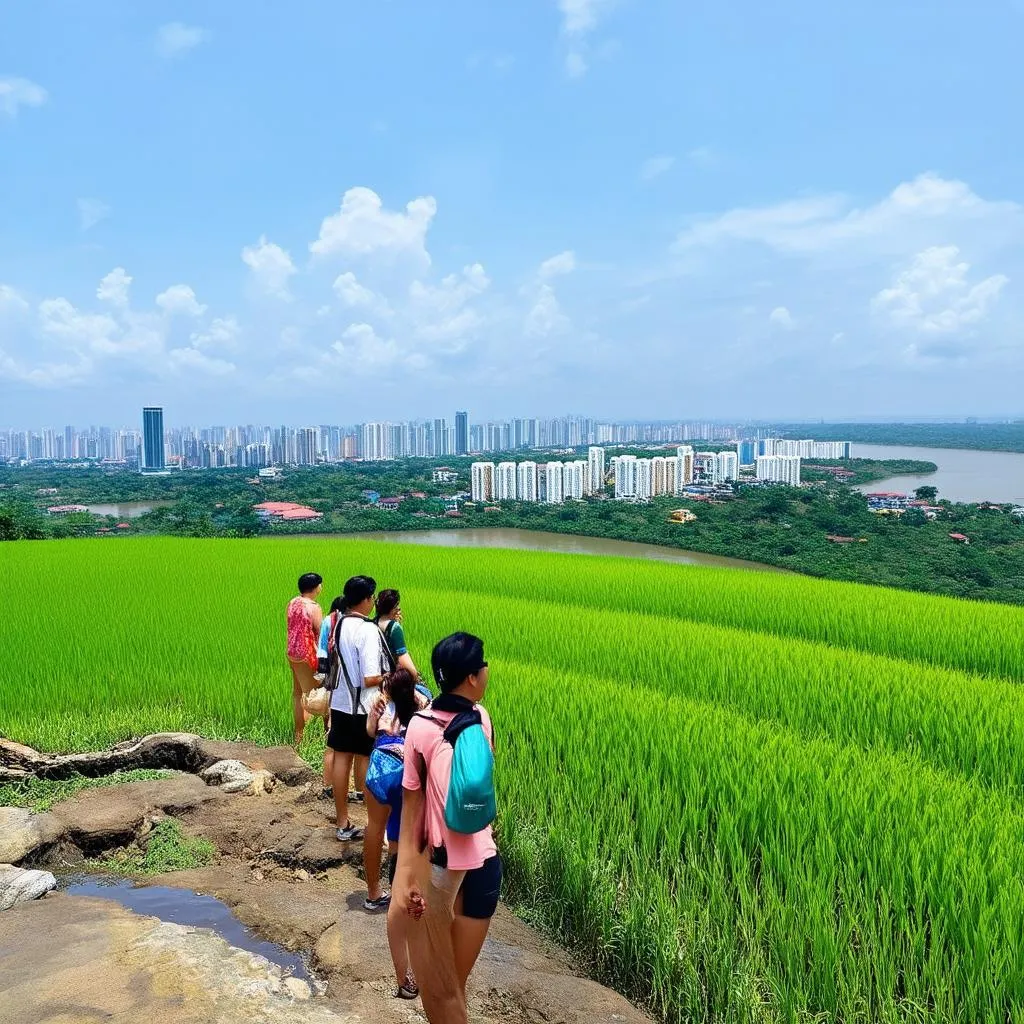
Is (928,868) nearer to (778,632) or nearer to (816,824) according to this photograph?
(816,824)

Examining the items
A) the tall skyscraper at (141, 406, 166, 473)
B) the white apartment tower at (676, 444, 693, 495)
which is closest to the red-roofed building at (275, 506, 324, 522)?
the white apartment tower at (676, 444, 693, 495)

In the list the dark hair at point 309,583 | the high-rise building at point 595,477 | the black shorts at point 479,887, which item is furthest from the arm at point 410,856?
the high-rise building at point 595,477

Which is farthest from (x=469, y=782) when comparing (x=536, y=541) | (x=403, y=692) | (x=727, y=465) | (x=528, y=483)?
(x=727, y=465)

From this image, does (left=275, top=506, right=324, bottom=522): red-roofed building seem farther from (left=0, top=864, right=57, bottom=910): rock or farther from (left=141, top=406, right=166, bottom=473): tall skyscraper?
(left=141, top=406, right=166, bottom=473): tall skyscraper

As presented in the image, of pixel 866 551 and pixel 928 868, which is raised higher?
pixel 928 868

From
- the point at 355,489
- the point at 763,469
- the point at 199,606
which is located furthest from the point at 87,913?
the point at 763,469

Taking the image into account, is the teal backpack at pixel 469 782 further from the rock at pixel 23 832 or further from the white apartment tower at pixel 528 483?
the white apartment tower at pixel 528 483
